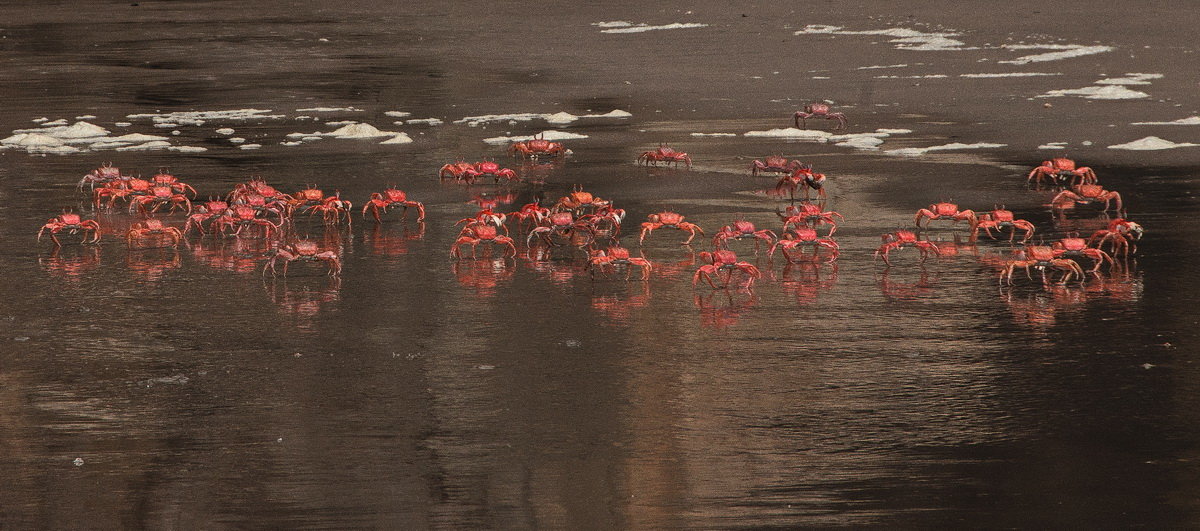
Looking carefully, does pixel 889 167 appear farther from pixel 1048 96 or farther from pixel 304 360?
pixel 304 360

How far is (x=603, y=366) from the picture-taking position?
8.74m

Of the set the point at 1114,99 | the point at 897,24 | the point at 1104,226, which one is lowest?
the point at 1104,226

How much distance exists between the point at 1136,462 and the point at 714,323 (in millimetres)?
3304

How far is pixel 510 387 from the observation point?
834 cm

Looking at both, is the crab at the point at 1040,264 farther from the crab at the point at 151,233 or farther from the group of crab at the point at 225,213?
the crab at the point at 151,233

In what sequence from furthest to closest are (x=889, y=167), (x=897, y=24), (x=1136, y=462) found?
(x=897, y=24)
(x=889, y=167)
(x=1136, y=462)

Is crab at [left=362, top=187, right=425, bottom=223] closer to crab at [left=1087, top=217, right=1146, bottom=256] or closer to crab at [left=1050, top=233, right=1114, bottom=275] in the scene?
crab at [left=1050, top=233, right=1114, bottom=275]

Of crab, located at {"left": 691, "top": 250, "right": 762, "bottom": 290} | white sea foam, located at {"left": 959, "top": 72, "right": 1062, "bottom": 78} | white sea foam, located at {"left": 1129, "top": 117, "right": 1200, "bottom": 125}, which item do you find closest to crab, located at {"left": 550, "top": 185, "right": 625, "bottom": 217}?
crab, located at {"left": 691, "top": 250, "right": 762, "bottom": 290}

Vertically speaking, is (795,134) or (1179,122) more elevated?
(1179,122)

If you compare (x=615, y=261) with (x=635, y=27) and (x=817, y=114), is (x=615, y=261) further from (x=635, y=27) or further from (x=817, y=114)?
(x=635, y=27)

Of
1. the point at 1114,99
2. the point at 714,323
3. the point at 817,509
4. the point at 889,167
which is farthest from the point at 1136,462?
the point at 1114,99

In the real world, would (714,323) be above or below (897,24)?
below

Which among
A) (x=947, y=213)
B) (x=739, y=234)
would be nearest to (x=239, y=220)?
(x=739, y=234)

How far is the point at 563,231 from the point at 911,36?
61.2 ft
